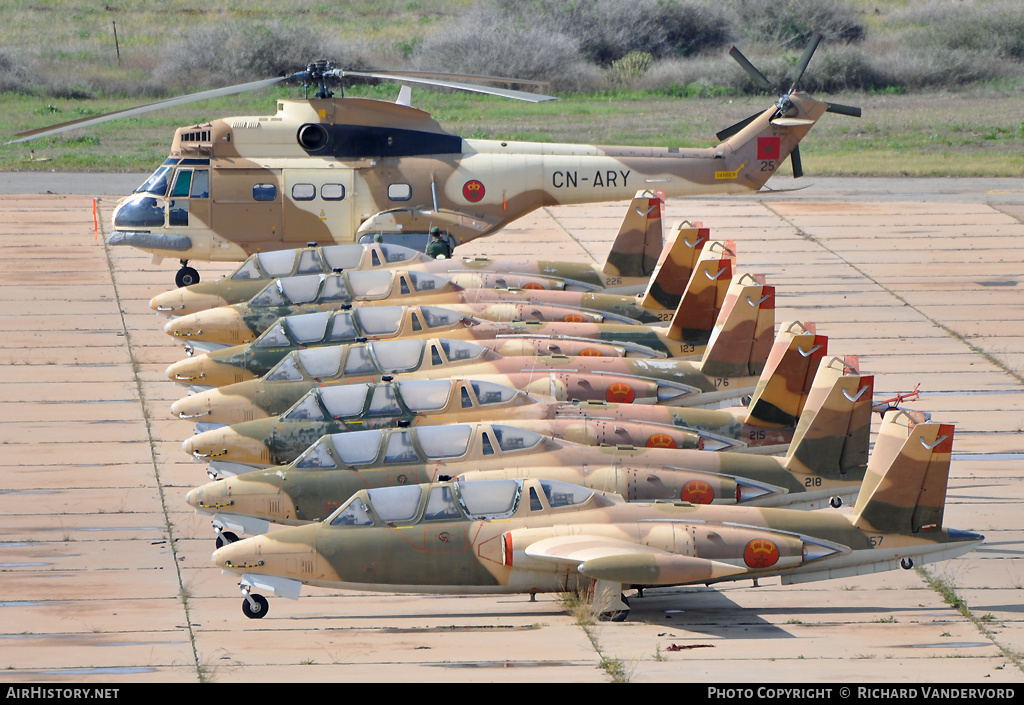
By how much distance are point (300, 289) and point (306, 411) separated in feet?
17.3

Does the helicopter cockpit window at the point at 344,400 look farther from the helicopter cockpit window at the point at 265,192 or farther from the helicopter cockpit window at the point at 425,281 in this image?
the helicopter cockpit window at the point at 265,192

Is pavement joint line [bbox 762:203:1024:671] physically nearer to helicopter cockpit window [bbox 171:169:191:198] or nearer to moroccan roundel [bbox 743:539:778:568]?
moroccan roundel [bbox 743:539:778:568]

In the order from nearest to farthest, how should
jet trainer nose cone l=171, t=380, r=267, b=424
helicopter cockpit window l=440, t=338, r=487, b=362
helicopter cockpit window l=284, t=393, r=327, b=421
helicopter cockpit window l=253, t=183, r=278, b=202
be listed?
helicopter cockpit window l=284, t=393, r=327, b=421 < jet trainer nose cone l=171, t=380, r=267, b=424 < helicopter cockpit window l=440, t=338, r=487, b=362 < helicopter cockpit window l=253, t=183, r=278, b=202

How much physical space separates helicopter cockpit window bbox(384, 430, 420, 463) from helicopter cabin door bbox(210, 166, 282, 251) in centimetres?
1102

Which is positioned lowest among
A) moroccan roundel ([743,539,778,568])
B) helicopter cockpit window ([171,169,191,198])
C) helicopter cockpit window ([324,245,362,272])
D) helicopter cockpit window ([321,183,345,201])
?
moroccan roundel ([743,539,778,568])

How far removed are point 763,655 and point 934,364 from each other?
1277 centimetres

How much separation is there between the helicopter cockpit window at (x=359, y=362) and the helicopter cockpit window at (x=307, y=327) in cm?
154

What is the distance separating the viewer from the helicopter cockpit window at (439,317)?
67.6ft

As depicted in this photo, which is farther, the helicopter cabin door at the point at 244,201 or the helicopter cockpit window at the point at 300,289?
the helicopter cabin door at the point at 244,201

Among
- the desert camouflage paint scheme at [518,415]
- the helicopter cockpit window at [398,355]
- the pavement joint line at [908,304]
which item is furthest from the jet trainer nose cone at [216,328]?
the pavement joint line at [908,304]

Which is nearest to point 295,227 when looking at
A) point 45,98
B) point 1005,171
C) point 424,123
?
point 424,123

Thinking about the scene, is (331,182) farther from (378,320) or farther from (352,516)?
(352,516)

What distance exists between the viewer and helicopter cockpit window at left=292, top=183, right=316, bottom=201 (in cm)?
2578

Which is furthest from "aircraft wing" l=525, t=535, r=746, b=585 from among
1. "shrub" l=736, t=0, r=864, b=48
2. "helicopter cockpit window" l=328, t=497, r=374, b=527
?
"shrub" l=736, t=0, r=864, b=48
